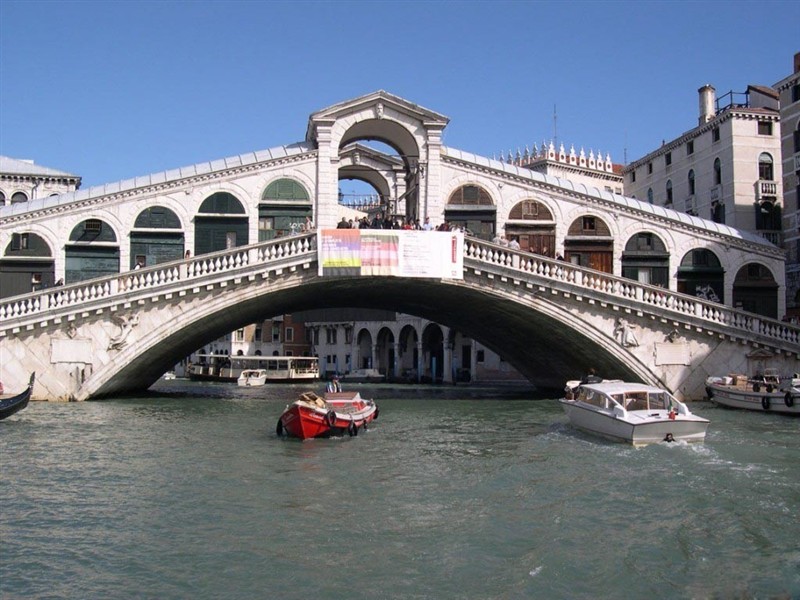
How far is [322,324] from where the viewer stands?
74.4 m

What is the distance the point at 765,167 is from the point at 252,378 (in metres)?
31.2

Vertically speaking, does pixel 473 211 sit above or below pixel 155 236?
above

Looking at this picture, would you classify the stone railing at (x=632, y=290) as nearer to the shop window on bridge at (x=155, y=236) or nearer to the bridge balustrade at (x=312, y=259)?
the bridge balustrade at (x=312, y=259)

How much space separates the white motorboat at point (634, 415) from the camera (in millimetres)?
18125

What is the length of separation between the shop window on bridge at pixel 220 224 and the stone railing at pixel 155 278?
11.8ft

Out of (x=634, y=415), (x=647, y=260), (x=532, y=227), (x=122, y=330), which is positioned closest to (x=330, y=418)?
(x=634, y=415)

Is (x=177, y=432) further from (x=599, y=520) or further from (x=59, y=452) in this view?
(x=599, y=520)

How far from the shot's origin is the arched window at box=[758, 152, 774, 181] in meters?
40.4

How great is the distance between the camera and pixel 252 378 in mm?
54062

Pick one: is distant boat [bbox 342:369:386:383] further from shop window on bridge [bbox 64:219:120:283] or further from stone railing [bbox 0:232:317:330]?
stone railing [bbox 0:232:317:330]

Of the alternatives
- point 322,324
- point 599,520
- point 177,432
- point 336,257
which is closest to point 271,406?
point 336,257

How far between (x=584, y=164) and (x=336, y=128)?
155ft

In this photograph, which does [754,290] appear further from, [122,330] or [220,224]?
[122,330]

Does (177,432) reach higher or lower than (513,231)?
lower
